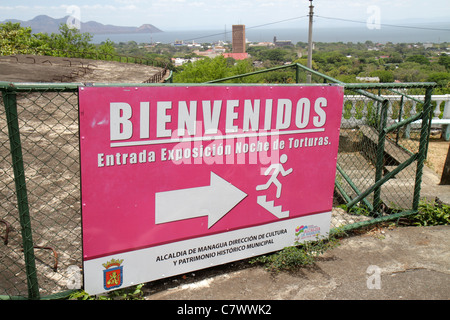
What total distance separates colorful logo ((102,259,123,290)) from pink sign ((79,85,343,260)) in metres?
0.12

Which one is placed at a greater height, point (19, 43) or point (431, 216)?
point (19, 43)

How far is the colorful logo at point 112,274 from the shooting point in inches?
128

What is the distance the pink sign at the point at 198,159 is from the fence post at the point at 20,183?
423 mm

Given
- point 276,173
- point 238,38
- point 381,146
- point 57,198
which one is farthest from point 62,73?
point 238,38

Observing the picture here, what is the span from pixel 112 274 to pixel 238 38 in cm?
17427

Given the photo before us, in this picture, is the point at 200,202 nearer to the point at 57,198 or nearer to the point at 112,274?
the point at 112,274

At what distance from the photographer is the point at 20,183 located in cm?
297

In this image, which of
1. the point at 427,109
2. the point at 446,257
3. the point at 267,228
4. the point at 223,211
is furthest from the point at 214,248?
the point at 427,109

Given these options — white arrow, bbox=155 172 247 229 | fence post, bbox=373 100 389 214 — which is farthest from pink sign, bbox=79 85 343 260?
fence post, bbox=373 100 389 214
